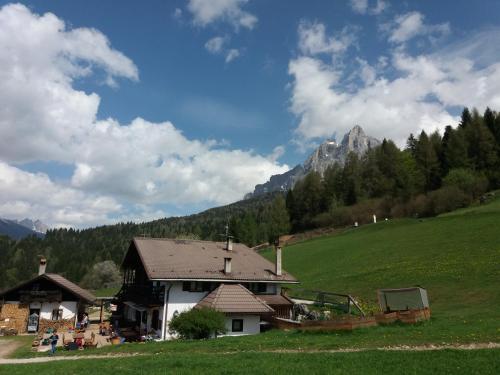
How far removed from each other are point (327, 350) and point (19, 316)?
31.9 metres

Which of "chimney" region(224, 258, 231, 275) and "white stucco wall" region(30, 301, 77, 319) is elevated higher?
"chimney" region(224, 258, 231, 275)

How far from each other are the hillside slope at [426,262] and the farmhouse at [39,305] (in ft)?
80.3

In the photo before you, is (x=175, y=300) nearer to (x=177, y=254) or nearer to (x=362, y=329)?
(x=177, y=254)

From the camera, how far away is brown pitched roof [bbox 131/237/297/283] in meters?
32.0

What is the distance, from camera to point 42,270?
42.6 metres

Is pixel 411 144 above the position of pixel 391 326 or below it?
above

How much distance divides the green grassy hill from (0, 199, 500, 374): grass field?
0.09 meters

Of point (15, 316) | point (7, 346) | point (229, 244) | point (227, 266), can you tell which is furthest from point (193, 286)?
point (15, 316)

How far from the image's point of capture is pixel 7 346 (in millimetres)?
29125

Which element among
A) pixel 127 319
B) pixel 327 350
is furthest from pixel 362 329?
pixel 127 319

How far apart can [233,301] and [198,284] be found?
399cm

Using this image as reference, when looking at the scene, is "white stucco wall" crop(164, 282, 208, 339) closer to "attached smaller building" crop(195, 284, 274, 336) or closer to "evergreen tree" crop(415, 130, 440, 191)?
"attached smaller building" crop(195, 284, 274, 336)

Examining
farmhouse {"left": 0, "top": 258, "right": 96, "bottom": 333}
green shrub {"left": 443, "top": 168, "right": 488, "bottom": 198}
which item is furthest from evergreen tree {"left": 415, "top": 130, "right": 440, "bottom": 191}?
farmhouse {"left": 0, "top": 258, "right": 96, "bottom": 333}

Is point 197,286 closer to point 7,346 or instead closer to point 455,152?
point 7,346
